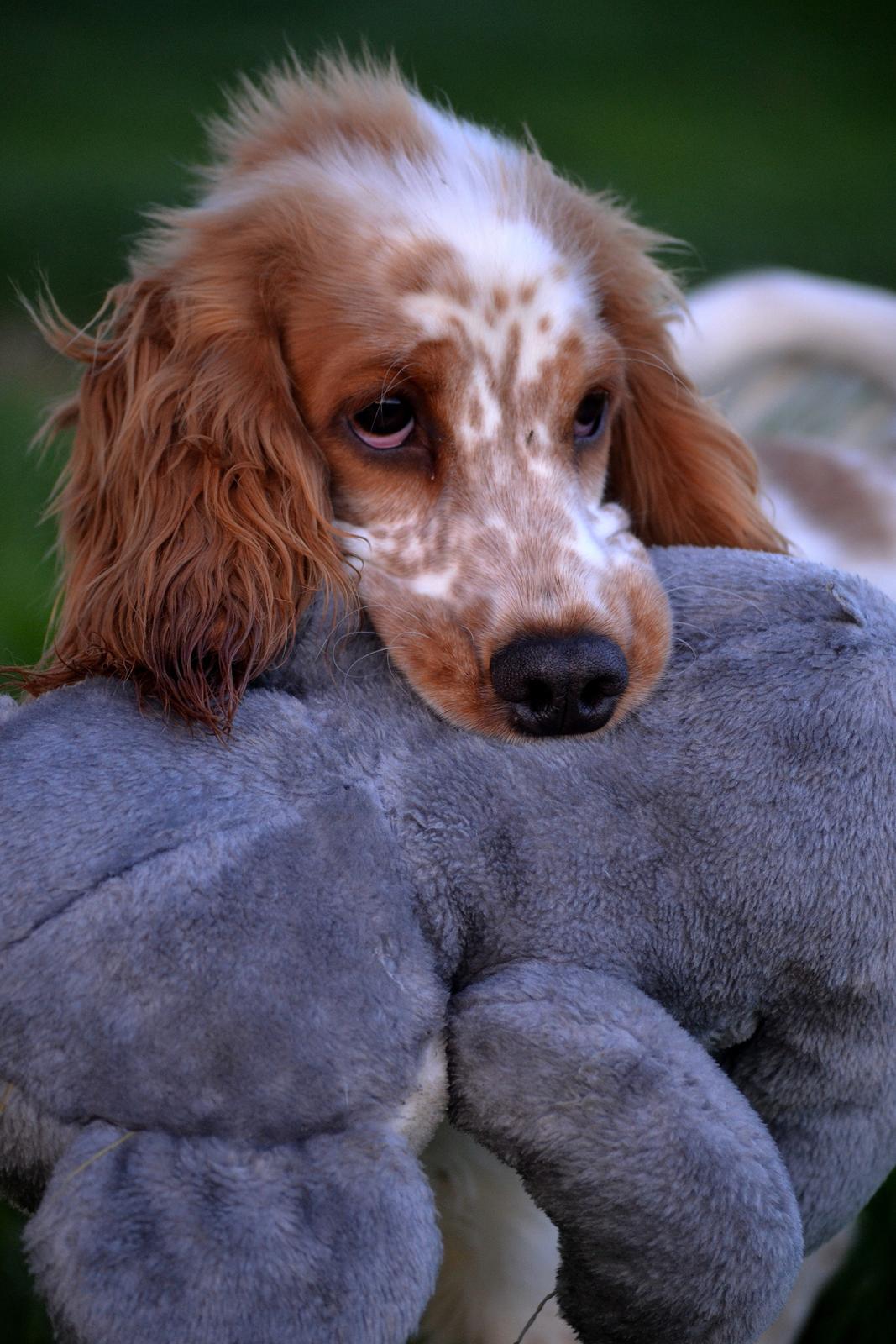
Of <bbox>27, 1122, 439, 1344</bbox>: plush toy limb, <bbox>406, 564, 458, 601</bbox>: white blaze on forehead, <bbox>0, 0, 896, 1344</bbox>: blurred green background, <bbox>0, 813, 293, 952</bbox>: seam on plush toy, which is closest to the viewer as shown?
<bbox>27, 1122, 439, 1344</bbox>: plush toy limb

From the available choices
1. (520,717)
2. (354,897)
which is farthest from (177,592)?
(354,897)

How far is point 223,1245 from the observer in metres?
1.17

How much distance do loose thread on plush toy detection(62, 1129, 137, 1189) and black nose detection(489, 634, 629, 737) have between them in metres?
0.69

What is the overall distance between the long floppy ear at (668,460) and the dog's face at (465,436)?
29 cm

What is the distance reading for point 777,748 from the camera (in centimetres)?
153

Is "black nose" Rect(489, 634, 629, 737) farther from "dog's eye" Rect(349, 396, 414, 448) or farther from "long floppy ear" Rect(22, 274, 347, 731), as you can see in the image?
"dog's eye" Rect(349, 396, 414, 448)

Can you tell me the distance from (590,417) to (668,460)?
29 centimetres

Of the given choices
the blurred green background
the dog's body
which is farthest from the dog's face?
the blurred green background

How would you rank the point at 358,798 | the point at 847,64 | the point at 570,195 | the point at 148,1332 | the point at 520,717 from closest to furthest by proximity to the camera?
the point at 148,1332
the point at 358,798
the point at 520,717
the point at 570,195
the point at 847,64

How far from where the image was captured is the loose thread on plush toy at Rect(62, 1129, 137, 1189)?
1.20 meters

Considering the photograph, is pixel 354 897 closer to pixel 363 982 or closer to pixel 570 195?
pixel 363 982

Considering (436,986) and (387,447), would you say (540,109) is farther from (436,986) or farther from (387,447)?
(436,986)

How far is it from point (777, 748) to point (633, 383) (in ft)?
3.72

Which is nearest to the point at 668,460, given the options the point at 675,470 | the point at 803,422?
the point at 675,470
